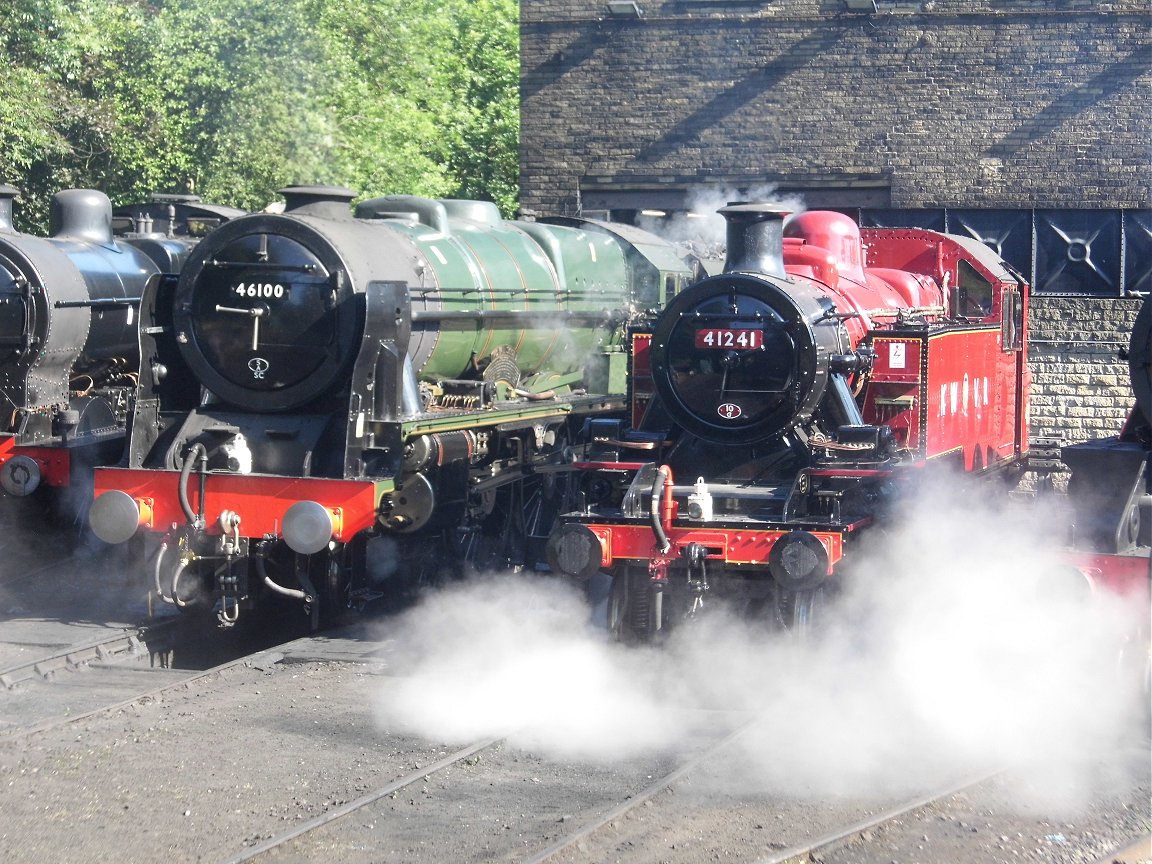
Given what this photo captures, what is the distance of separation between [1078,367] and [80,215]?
9982 mm

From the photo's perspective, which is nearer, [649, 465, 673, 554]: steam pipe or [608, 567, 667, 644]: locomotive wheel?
[649, 465, 673, 554]: steam pipe

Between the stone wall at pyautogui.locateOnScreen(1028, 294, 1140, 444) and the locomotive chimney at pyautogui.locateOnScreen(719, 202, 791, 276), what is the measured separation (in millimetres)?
7790

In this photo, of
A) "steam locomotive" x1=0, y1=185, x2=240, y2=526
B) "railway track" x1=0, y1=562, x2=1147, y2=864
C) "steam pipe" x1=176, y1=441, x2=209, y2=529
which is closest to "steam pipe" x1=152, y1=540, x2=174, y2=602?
"steam pipe" x1=176, y1=441, x2=209, y2=529

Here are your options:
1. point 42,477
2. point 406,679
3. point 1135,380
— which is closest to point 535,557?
point 406,679

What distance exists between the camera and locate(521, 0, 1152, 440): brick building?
14.9 metres

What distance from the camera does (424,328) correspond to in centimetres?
850

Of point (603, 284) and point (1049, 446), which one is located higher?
point (603, 284)

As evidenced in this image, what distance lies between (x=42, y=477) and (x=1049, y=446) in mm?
7833

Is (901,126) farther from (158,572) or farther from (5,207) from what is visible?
(158,572)

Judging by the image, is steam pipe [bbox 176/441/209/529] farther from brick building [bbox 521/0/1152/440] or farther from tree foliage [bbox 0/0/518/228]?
tree foliage [bbox 0/0/518/228]

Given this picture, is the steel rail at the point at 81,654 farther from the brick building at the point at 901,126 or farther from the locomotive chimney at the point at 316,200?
the brick building at the point at 901,126

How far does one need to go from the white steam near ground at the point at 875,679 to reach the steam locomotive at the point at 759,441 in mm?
268

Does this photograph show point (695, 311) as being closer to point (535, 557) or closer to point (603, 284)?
point (535, 557)

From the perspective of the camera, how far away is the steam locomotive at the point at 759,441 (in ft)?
23.3
